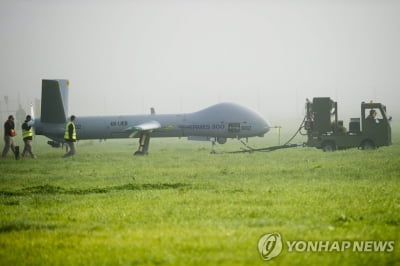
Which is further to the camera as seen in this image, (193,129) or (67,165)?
(193,129)

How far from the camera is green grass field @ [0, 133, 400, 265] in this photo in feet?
29.1

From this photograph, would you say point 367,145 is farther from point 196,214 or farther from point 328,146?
point 196,214

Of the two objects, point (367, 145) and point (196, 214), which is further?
point (367, 145)

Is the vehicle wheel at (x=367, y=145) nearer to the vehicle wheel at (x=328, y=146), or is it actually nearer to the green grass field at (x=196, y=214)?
the vehicle wheel at (x=328, y=146)

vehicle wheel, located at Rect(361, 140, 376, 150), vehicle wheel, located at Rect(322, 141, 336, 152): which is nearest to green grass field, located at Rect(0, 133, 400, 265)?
vehicle wheel, located at Rect(361, 140, 376, 150)

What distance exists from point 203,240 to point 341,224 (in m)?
2.86

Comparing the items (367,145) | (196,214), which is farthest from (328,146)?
(196,214)

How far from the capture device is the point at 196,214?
12.2m

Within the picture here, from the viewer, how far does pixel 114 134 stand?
4134 cm

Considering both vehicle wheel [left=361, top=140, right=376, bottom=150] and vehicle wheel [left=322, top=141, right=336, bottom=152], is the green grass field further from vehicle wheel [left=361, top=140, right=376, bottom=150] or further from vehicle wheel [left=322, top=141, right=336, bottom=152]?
vehicle wheel [left=322, top=141, right=336, bottom=152]

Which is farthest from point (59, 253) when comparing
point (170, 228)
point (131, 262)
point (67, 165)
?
point (67, 165)

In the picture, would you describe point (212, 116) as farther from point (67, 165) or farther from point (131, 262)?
point (131, 262)

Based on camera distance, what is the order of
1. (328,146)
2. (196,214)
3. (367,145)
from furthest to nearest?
1. (328,146)
2. (367,145)
3. (196,214)

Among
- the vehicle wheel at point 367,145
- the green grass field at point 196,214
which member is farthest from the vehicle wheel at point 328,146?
the green grass field at point 196,214
